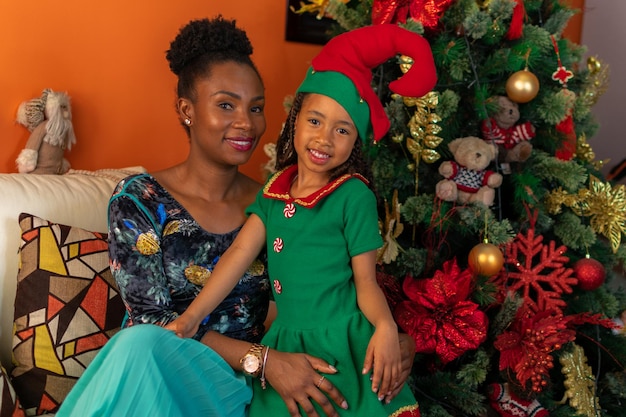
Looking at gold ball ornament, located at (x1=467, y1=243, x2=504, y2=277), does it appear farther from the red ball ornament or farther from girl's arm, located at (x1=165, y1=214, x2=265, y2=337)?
girl's arm, located at (x1=165, y1=214, x2=265, y2=337)

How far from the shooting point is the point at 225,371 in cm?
126

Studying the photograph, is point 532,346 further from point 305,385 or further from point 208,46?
point 208,46

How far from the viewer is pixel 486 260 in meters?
1.73

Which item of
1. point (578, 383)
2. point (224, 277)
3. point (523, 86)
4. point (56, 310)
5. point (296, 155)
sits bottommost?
point (578, 383)

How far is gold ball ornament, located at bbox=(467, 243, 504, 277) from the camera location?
1.73 m

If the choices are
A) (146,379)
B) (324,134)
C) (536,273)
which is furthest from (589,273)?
(146,379)

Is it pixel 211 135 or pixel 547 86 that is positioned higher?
pixel 547 86

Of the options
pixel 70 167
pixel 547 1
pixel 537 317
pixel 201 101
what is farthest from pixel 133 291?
pixel 547 1

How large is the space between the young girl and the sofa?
45 cm

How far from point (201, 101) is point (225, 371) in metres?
0.64

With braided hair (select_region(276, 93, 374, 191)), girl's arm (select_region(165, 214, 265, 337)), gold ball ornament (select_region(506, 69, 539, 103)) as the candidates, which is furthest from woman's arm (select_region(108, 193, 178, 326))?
gold ball ornament (select_region(506, 69, 539, 103))

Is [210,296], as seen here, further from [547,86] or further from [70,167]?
[547,86]

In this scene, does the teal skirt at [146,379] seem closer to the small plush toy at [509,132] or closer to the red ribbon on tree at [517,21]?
the small plush toy at [509,132]

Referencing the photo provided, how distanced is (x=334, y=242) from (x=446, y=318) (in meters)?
0.49
